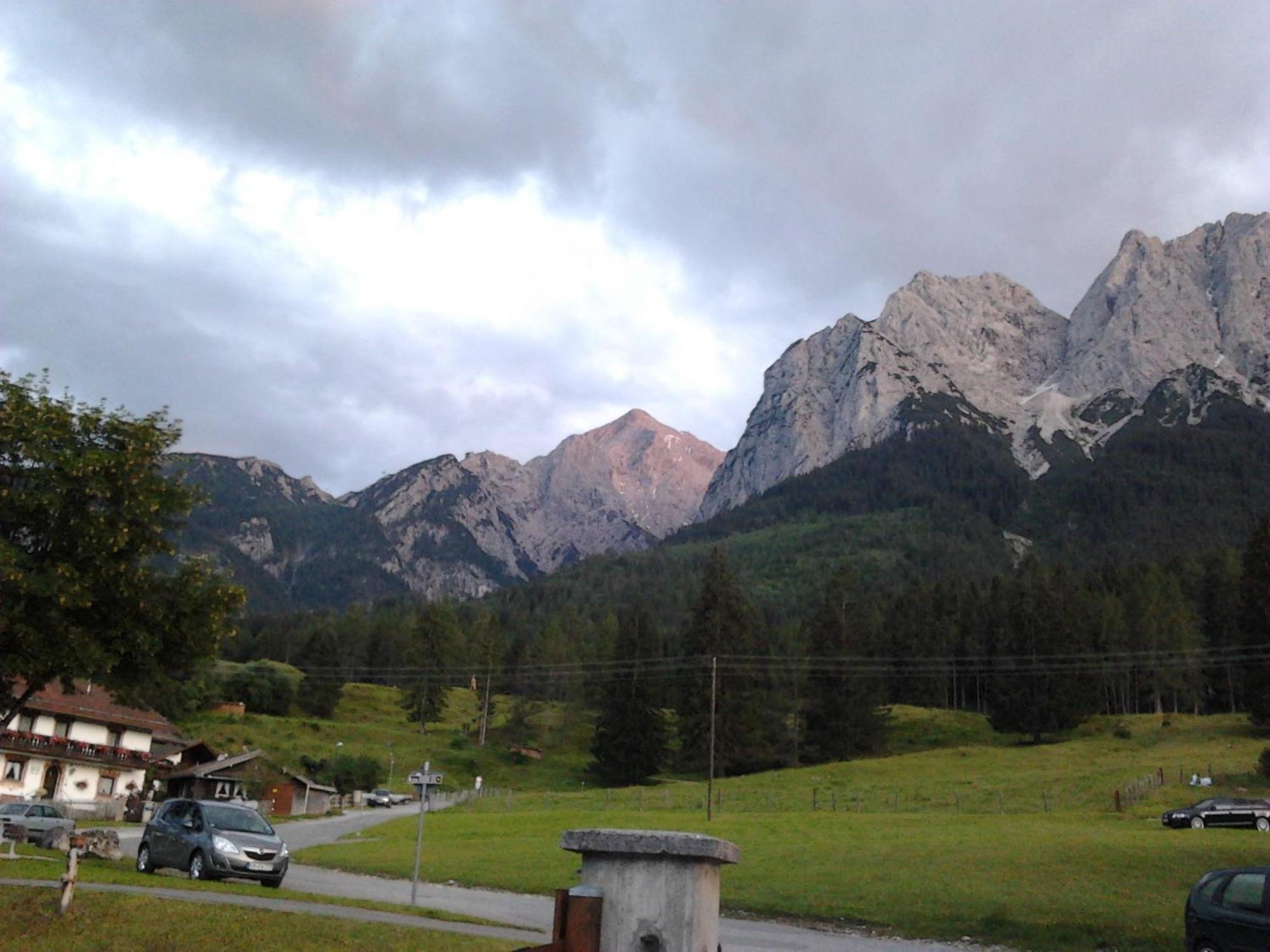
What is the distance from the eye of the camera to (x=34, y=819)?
35156 millimetres

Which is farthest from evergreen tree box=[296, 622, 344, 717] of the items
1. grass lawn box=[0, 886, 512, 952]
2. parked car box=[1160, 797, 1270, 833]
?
grass lawn box=[0, 886, 512, 952]

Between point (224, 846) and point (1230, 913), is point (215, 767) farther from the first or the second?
point (1230, 913)

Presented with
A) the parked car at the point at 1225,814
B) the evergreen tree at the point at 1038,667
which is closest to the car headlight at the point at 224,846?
the parked car at the point at 1225,814

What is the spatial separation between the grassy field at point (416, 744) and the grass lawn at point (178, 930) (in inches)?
2945

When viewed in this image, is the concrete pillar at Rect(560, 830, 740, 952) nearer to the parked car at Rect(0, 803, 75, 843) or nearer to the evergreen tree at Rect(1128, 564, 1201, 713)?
the parked car at Rect(0, 803, 75, 843)

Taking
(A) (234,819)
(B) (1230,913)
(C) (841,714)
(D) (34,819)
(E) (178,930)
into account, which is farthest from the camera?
(C) (841,714)

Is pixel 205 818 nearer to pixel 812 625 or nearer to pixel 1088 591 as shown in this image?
pixel 812 625

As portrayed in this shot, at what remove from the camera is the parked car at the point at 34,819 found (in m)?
32.1

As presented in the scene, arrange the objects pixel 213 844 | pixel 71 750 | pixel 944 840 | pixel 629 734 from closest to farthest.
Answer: pixel 213 844, pixel 944 840, pixel 71 750, pixel 629 734

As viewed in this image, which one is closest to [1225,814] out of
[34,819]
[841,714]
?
[34,819]

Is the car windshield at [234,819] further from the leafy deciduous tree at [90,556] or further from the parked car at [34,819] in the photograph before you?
the parked car at [34,819]

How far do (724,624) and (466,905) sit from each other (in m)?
72.5

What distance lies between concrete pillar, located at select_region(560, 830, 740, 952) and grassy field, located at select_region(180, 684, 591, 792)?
88610mm

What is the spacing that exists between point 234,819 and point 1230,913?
830 inches
